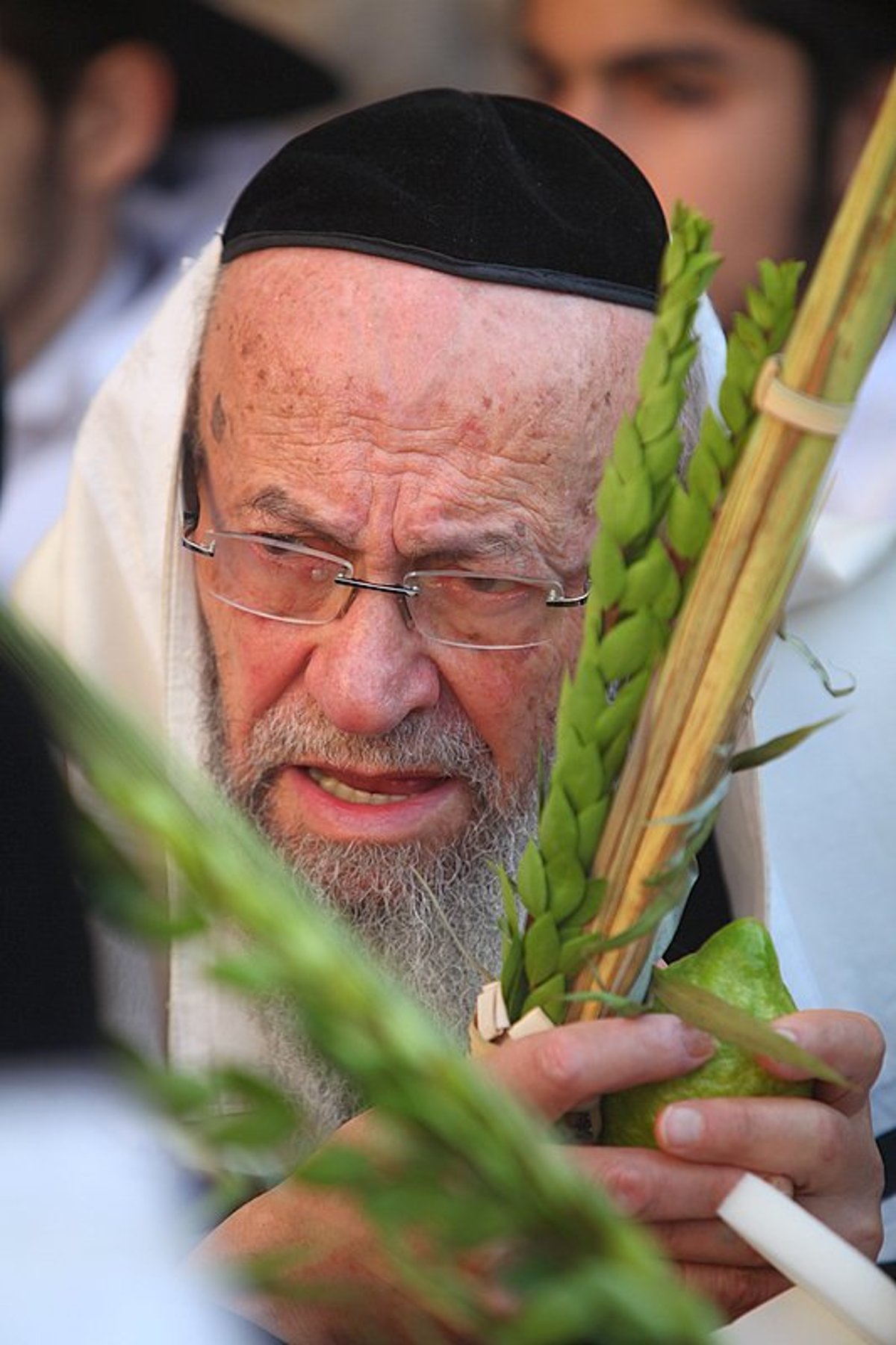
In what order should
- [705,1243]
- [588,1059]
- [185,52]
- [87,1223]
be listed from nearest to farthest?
[87,1223], [588,1059], [705,1243], [185,52]

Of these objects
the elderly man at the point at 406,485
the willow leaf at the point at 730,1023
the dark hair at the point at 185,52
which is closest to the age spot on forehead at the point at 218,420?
the elderly man at the point at 406,485

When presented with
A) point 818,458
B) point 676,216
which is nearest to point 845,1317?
point 818,458

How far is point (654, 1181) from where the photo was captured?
3.23ft

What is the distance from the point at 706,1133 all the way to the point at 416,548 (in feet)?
2.42

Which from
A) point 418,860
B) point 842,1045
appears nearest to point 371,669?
point 418,860

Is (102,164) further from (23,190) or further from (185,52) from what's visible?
(185,52)

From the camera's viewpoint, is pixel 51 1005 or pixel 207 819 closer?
pixel 207 819

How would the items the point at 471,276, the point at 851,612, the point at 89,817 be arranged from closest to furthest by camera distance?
1. the point at 89,817
2. the point at 471,276
3. the point at 851,612

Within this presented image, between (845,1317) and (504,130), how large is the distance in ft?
4.25

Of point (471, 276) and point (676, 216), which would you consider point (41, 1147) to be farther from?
point (471, 276)

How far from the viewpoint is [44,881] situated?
1.59m

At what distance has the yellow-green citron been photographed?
100 centimetres

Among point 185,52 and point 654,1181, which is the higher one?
point 654,1181

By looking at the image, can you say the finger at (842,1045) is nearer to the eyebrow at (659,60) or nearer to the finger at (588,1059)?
the finger at (588,1059)
